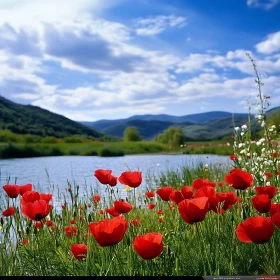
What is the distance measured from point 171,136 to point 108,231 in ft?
13.0

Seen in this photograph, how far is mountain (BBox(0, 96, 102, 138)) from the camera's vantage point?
609cm

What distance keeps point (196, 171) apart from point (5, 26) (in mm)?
3703

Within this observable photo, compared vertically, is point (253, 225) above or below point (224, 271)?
above

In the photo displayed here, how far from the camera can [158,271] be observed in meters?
1.84

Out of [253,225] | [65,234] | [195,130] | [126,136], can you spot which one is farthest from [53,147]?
[253,225]

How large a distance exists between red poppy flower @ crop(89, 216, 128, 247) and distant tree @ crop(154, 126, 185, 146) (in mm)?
3593

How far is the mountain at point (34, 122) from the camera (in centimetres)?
609

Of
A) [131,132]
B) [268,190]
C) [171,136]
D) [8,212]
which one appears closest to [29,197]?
[8,212]

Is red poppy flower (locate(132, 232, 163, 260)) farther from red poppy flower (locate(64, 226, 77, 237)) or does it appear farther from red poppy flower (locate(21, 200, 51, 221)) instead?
red poppy flower (locate(64, 226, 77, 237))

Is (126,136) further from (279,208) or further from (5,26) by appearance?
(279,208)

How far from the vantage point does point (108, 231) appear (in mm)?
1338

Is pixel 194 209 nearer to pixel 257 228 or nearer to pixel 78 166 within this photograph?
pixel 257 228

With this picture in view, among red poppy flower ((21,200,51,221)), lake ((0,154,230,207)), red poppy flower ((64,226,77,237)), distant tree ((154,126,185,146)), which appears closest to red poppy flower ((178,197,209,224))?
red poppy flower ((21,200,51,221))

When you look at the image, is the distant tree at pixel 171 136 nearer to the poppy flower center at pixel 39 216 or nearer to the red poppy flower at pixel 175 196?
the red poppy flower at pixel 175 196
